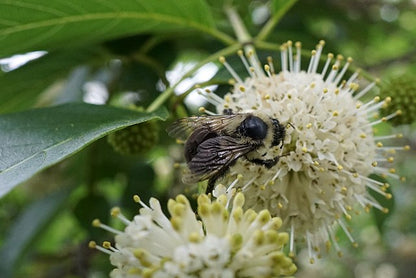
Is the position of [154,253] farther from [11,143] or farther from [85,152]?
[85,152]

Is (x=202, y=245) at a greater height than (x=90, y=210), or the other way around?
(x=202, y=245)

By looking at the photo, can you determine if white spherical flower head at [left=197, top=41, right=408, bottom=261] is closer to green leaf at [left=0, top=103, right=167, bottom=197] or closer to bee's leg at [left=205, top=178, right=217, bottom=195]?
bee's leg at [left=205, top=178, right=217, bottom=195]

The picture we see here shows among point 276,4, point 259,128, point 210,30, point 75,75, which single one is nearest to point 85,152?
point 75,75

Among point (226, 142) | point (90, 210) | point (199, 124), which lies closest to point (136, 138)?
point (199, 124)

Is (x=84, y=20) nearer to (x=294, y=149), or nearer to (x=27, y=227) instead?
(x=294, y=149)

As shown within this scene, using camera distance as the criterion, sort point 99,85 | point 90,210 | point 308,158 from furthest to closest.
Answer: point 99,85
point 90,210
point 308,158

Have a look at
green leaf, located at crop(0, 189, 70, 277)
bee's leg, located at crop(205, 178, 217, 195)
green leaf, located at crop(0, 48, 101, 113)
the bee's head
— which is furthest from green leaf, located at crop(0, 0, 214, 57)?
green leaf, located at crop(0, 189, 70, 277)
